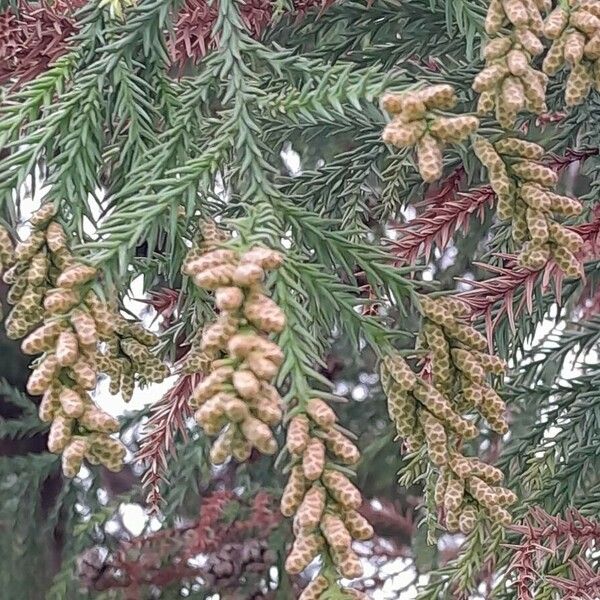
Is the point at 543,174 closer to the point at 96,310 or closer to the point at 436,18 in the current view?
the point at 96,310

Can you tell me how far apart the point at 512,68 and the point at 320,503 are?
380mm

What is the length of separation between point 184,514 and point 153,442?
4.14 feet

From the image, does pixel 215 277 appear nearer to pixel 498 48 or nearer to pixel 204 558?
pixel 498 48

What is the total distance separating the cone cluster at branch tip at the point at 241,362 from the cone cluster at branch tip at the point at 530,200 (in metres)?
0.24

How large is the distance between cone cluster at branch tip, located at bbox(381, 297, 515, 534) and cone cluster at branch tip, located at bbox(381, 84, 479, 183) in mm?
157

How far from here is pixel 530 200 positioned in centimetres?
85

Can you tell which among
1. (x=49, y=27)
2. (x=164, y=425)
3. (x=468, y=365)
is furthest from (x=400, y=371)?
(x=49, y=27)

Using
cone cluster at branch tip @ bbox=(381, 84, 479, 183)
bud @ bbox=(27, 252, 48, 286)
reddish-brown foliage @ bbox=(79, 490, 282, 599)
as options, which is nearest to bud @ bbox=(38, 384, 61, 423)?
bud @ bbox=(27, 252, 48, 286)

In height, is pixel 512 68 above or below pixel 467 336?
above

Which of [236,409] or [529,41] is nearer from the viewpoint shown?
[236,409]

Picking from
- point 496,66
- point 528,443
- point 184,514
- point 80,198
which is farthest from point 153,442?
point 184,514

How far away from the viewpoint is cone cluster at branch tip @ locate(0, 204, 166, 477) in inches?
29.5

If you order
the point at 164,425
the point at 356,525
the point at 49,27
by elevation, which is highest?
the point at 49,27

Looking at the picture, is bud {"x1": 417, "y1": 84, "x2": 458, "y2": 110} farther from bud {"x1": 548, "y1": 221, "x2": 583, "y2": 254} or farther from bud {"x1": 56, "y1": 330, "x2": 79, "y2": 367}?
bud {"x1": 56, "y1": 330, "x2": 79, "y2": 367}
